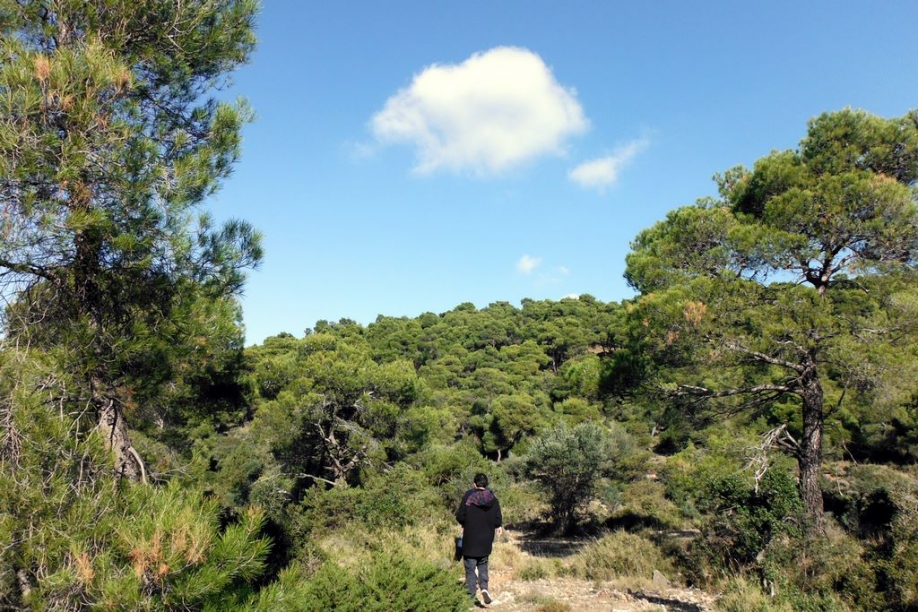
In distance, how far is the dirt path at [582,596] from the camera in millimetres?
5906

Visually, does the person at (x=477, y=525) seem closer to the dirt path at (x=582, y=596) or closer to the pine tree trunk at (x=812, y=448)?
the dirt path at (x=582, y=596)

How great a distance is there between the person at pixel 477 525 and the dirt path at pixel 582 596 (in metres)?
0.63

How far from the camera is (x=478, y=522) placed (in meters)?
5.43

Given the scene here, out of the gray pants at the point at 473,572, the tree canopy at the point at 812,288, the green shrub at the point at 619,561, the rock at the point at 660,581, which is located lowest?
the green shrub at the point at 619,561

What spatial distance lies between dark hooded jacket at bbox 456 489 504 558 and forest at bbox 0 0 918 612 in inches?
16.7

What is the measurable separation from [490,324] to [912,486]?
53.7 metres

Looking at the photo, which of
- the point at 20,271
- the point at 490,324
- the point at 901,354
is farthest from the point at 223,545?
the point at 490,324

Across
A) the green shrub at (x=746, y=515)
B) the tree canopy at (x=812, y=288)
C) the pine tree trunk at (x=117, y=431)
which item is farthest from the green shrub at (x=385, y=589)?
the tree canopy at (x=812, y=288)

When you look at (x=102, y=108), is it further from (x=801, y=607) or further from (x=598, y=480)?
(x=598, y=480)

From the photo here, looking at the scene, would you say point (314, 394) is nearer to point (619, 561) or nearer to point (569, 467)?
point (569, 467)

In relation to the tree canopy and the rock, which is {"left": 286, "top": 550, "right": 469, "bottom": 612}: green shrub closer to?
the rock

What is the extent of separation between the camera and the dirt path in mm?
5906

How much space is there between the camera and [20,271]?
10.9 ft

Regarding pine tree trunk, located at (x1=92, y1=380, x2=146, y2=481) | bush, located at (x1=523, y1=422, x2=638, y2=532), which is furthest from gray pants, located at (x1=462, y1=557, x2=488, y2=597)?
bush, located at (x1=523, y1=422, x2=638, y2=532)
